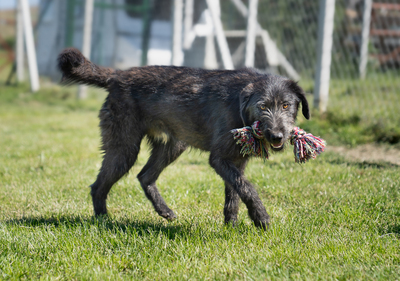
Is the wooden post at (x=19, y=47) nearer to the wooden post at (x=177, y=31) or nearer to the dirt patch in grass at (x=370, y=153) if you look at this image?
the wooden post at (x=177, y=31)

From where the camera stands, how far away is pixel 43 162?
5273mm

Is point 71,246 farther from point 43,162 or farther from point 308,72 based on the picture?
point 308,72

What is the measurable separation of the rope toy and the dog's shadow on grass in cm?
75

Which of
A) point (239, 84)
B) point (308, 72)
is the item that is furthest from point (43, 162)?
point (308, 72)

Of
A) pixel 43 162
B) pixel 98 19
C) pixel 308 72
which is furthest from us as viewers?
pixel 98 19

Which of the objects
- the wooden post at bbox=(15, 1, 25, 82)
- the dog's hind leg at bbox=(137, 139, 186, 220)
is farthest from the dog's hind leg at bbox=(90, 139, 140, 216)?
the wooden post at bbox=(15, 1, 25, 82)

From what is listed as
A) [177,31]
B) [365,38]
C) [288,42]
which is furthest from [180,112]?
[177,31]

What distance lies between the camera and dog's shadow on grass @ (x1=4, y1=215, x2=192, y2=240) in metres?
2.96

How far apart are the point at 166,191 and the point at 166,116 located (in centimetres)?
95

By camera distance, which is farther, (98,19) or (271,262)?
(98,19)

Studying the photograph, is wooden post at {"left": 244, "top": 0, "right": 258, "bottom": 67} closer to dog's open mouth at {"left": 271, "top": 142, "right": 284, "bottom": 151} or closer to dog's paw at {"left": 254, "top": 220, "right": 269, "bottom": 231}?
dog's open mouth at {"left": 271, "top": 142, "right": 284, "bottom": 151}

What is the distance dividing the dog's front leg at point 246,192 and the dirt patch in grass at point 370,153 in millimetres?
2540

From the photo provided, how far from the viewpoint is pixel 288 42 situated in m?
8.31

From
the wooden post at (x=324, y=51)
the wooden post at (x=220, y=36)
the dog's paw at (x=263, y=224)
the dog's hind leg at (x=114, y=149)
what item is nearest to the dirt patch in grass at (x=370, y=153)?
the wooden post at (x=324, y=51)
